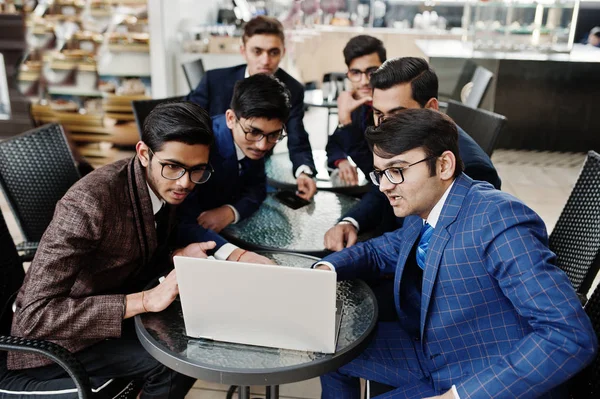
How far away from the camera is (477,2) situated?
6801 mm

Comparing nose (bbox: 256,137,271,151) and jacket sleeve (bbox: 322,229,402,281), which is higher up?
nose (bbox: 256,137,271,151)

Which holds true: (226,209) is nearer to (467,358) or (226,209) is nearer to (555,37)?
(467,358)

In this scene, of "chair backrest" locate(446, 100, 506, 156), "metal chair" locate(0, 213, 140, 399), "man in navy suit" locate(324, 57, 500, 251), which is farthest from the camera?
"chair backrest" locate(446, 100, 506, 156)

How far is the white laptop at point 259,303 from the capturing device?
1.27 metres

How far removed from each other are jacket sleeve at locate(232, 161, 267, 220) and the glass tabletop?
0.11ft

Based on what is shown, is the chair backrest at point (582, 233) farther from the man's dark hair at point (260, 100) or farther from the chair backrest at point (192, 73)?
the chair backrest at point (192, 73)

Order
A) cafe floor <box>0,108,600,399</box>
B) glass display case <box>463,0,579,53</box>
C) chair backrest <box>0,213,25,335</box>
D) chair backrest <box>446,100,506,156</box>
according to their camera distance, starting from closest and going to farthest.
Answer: chair backrest <box>0,213,25,335</box>
chair backrest <box>446,100,506,156</box>
cafe floor <box>0,108,600,399</box>
glass display case <box>463,0,579,53</box>

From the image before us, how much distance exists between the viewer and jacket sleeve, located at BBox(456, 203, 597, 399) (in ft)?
4.17

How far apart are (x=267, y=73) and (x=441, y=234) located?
1.81 m

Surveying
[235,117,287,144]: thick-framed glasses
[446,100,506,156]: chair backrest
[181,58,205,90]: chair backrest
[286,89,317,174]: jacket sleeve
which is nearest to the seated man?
[286,89,317,174]: jacket sleeve

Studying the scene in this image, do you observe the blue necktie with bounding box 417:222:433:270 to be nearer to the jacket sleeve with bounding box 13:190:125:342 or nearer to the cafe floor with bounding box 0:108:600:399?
the jacket sleeve with bounding box 13:190:125:342

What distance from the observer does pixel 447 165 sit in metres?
1.56

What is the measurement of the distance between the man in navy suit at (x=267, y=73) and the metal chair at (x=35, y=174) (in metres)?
1.06

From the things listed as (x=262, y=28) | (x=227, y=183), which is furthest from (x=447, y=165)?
(x=262, y=28)
